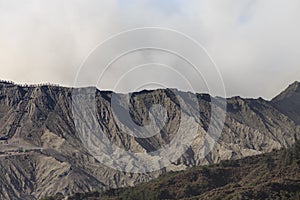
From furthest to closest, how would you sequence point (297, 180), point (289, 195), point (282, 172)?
point (282, 172)
point (297, 180)
point (289, 195)

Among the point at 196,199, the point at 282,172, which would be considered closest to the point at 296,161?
the point at 282,172

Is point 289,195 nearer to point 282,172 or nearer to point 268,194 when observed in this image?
point 268,194

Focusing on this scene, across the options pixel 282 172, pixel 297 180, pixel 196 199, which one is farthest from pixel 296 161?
pixel 196 199

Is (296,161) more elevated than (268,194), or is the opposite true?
(296,161)

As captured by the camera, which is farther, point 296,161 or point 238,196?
point 296,161

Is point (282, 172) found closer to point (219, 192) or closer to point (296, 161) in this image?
point (296, 161)

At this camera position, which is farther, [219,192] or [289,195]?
[219,192]

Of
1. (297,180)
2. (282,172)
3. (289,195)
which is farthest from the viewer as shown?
(282,172)

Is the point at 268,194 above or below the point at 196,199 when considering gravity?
below
